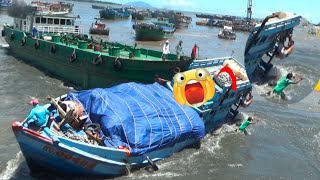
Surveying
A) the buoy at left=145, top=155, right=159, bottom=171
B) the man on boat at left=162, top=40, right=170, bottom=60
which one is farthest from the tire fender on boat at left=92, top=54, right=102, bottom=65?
the buoy at left=145, top=155, right=159, bottom=171

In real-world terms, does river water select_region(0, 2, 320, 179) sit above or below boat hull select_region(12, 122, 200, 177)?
below

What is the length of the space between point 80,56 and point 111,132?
1162 cm

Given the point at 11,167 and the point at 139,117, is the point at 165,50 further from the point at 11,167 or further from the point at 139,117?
the point at 11,167

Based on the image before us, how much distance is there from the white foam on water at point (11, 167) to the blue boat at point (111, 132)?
2.46 feet

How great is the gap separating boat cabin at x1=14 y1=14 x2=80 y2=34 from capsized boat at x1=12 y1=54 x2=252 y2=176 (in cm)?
1721

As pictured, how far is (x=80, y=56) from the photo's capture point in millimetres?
22859

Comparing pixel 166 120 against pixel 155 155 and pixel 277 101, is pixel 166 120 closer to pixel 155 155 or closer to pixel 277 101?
pixel 155 155

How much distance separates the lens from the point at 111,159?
38.4 feet

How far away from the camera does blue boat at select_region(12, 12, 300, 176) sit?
1119 cm

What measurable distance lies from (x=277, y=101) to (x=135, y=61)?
9313 millimetres

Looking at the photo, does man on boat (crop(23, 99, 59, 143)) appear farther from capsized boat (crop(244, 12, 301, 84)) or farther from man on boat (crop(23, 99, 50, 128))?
capsized boat (crop(244, 12, 301, 84))

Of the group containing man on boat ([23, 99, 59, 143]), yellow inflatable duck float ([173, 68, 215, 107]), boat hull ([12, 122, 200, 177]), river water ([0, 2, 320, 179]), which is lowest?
river water ([0, 2, 320, 179])

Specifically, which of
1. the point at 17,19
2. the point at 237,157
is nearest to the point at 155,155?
the point at 237,157

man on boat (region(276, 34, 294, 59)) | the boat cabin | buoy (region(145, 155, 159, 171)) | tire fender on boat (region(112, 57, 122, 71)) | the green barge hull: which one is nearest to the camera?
buoy (region(145, 155, 159, 171))
